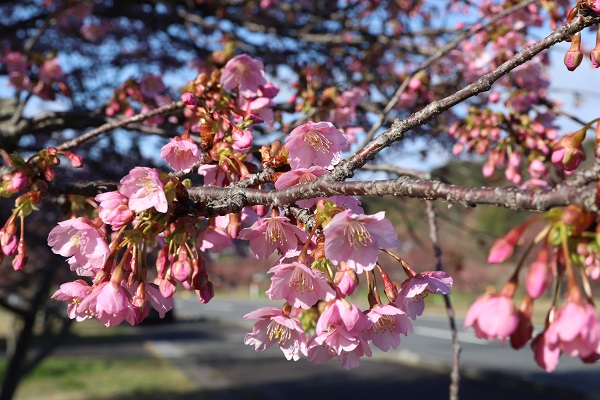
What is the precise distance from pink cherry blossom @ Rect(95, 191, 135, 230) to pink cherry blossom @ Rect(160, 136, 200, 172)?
33cm

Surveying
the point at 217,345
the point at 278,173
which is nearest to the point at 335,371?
the point at 217,345

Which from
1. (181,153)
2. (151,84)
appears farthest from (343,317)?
(151,84)

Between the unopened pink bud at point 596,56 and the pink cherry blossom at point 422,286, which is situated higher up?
the unopened pink bud at point 596,56

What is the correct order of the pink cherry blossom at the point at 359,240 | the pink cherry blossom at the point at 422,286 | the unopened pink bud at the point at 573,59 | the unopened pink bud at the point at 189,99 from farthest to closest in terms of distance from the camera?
the unopened pink bud at the point at 189,99 → the unopened pink bud at the point at 573,59 → the pink cherry blossom at the point at 422,286 → the pink cherry blossom at the point at 359,240

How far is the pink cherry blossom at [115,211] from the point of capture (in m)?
1.31

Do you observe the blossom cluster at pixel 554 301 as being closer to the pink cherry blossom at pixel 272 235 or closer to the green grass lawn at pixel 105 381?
the pink cherry blossom at pixel 272 235

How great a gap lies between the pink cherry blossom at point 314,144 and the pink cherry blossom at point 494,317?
64 cm

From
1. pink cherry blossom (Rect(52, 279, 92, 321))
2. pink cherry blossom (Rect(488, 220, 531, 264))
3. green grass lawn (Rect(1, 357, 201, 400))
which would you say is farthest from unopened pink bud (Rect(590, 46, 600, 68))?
green grass lawn (Rect(1, 357, 201, 400))

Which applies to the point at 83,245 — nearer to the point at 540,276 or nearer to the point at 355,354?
the point at 355,354

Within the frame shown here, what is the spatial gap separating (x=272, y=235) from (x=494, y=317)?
611 mm

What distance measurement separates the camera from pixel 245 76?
2158 millimetres

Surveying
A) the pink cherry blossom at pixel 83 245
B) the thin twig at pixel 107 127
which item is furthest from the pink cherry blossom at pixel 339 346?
the thin twig at pixel 107 127

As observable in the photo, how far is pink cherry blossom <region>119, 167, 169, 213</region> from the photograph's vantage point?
4.09 ft

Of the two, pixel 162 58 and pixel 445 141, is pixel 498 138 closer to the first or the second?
pixel 445 141
